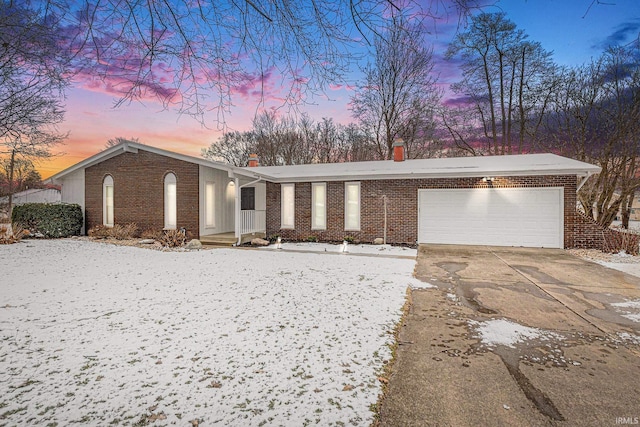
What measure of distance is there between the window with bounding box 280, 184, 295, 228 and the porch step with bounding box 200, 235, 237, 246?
227 cm

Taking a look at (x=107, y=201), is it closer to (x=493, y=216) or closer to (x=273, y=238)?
(x=273, y=238)

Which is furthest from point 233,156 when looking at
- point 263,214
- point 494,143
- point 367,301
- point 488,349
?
point 488,349

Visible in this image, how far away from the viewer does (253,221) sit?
12.5 meters

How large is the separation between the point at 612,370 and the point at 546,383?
0.81 meters

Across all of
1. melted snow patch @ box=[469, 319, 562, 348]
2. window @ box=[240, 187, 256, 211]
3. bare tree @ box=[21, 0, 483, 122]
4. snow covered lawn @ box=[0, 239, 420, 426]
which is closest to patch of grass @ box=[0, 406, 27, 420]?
snow covered lawn @ box=[0, 239, 420, 426]

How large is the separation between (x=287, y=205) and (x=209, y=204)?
3.19 meters

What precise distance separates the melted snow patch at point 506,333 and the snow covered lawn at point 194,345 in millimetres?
1054

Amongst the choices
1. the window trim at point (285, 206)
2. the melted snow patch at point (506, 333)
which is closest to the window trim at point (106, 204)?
the window trim at point (285, 206)

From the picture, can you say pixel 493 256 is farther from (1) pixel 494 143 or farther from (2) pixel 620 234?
(1) pixel 494 143

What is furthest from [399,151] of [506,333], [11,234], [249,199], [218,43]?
[11,234]

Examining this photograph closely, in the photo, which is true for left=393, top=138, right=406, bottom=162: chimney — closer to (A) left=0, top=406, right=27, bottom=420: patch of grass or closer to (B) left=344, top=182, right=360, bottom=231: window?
(B) left=344, top=182, right=360, bottom=231: window

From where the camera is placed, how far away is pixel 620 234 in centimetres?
946

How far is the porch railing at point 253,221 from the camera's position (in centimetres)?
1190

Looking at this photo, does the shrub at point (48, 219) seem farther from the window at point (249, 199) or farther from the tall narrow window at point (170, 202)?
the window at point (249, 199)
